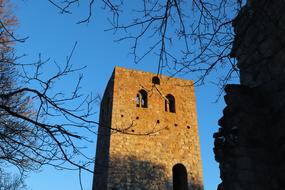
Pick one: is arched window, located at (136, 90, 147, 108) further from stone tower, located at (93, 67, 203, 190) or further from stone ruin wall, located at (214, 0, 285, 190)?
stone ruin wall, located at (214, 0, 285, 190)

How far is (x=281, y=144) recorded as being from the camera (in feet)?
9.35

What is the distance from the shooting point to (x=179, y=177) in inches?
574

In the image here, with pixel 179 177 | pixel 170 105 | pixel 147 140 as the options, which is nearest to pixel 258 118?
pixel 147 140

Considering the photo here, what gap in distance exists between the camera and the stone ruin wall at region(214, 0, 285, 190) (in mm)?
2842

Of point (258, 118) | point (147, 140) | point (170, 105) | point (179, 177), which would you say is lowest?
point (258, 118)

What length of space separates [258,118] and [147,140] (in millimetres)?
11316

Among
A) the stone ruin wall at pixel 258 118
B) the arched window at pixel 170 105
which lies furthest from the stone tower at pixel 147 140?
the stone ruin wall at pixel 258 118

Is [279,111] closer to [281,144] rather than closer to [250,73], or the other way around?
[281,144]

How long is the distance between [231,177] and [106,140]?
460 inches

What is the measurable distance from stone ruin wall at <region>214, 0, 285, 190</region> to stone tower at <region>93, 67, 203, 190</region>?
982 cm

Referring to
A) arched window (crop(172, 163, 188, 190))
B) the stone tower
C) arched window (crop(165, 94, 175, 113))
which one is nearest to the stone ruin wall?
the stone tower

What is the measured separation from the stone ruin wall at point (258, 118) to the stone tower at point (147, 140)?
32.2ft

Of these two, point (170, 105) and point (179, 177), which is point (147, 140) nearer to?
point (179, 177)

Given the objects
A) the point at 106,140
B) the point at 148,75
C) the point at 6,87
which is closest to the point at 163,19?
the point at 6,87
